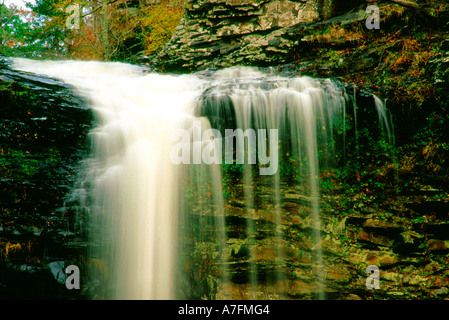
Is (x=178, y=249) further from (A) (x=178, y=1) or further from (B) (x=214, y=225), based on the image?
(A) (x=178, y=1)

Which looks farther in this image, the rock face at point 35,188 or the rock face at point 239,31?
the rock face at point 239,31

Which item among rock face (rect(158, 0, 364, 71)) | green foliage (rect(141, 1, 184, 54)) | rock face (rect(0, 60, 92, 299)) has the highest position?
green foliage (rect(141, 1, 184, 54))

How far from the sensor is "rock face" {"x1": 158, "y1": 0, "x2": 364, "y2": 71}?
27.3 feet

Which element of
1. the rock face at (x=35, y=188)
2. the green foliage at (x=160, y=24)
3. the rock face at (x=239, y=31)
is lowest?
the rock face at (x=35, y=188)

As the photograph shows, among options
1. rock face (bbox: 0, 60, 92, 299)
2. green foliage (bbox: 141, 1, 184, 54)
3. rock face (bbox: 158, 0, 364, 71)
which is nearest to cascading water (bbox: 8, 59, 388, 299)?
rock face (bbox: 0, 60, 92, 299)

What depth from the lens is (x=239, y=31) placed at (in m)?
8.96

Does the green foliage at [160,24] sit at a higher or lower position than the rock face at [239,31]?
higher

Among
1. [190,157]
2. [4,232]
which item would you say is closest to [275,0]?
[190,157]

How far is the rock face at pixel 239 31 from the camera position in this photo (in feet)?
27.3

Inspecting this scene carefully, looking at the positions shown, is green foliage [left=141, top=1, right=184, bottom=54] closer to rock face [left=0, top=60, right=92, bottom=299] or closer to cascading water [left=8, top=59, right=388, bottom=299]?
cascading water [left=8, top=59, right=388, bottom=299]

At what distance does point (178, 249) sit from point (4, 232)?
2.77 metres

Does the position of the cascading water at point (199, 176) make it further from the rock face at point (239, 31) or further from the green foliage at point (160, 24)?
the green foliage at point (160, 24)

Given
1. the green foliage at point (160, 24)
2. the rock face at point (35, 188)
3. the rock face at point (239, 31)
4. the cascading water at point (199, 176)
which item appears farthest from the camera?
the green foliage at point (160, 24)

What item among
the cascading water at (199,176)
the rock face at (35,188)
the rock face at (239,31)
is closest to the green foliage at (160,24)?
the rock face at (239,31)
